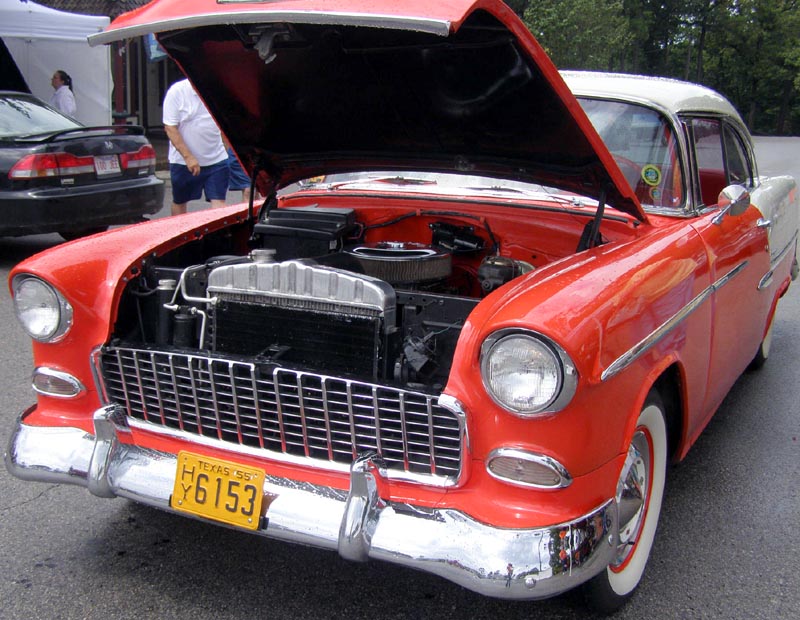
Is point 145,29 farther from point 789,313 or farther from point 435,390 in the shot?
point 789,313

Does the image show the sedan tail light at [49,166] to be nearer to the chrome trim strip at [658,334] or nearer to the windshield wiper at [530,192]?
the windshield wiper at [530,192]

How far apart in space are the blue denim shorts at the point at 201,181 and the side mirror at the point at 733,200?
189 inches

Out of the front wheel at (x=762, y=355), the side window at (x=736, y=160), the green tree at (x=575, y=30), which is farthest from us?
the green tree at (x=575, y=30)

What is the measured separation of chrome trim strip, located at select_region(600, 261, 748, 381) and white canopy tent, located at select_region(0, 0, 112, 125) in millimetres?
9893

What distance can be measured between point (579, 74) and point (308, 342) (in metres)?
2.17

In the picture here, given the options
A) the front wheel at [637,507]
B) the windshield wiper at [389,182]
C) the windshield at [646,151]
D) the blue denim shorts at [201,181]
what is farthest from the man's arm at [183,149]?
the front wheel at [637,507]

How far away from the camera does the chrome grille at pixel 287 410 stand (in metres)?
2.11

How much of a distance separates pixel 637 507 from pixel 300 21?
1702 mm

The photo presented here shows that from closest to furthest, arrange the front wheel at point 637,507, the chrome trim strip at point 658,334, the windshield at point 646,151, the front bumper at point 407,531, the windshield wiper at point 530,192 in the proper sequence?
the front bumper at point 407,531, the chrome trim strip at point 658,334, the front wheel at point 637,507, the windshield at point 646,151, the windshield wiper at point 530,192

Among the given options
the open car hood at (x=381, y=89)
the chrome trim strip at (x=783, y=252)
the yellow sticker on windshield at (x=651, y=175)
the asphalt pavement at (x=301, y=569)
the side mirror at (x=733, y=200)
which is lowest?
the asphalt pavement at (x=301, y=569)

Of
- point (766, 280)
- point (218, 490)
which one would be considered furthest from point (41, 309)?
point (766, 280)

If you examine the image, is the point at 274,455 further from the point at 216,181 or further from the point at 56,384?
the point at 216,181

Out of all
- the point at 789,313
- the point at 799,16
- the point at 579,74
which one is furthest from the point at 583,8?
the point at 799,16

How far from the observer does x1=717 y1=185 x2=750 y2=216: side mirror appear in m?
3.02
